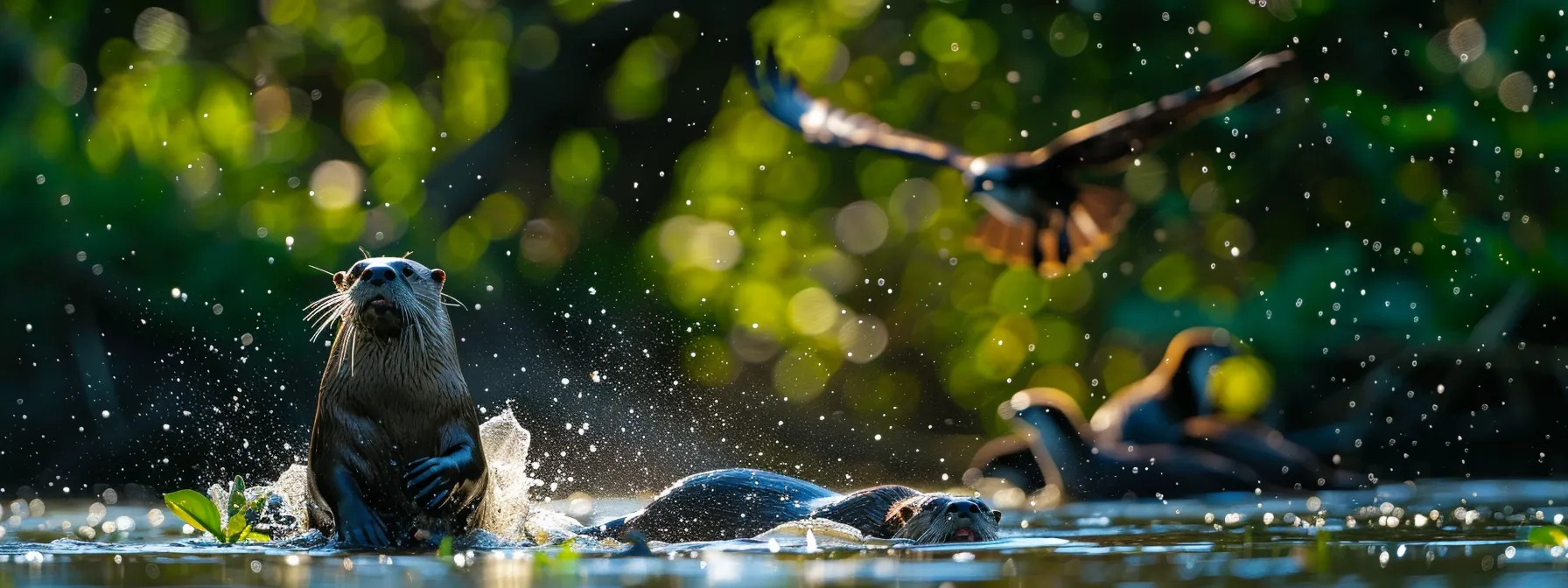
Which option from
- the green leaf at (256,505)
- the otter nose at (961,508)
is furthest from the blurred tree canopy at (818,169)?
the green leaf at (256,505)

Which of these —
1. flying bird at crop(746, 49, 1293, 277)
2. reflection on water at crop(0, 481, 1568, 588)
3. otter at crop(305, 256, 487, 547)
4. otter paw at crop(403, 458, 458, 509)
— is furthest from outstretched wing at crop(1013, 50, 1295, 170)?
otter paw at crop(403, 458, 458, 509)

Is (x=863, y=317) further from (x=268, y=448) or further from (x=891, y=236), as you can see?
(x=268, y=448)

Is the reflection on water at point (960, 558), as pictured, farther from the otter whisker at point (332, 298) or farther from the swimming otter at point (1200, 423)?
the swimming otter at point (1200, 423)

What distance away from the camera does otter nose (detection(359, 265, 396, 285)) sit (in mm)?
4469

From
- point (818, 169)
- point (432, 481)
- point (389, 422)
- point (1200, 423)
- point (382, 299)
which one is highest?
point (818, 169)

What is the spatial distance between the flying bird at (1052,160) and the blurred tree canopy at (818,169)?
0.54 meters

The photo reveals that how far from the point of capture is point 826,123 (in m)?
7.21

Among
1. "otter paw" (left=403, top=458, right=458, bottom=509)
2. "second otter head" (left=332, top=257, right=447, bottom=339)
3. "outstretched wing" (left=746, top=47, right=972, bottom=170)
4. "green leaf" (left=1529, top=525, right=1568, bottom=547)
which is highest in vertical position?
"outstretched wing" (left=746, top=47, right=972, bottom=170)

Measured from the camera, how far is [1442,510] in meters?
5.59

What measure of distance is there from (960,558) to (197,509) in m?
1.69

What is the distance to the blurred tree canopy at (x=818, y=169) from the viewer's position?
9023 mm

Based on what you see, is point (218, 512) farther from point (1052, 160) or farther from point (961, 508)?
point (1052, 160)

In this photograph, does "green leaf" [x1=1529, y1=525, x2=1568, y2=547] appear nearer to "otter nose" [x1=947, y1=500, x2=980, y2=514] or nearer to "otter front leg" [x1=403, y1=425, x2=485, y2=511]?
"otter nose" [x1=947, y1=500, x2=980, y2=514]

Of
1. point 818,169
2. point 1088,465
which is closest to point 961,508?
point 1088,465
